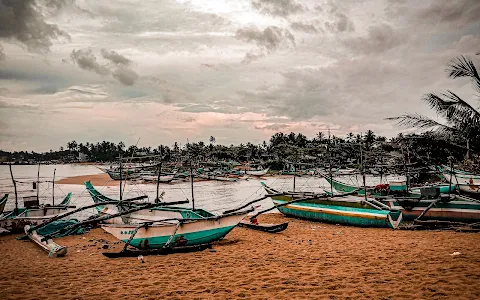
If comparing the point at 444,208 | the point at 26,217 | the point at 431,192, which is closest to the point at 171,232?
the point at 26,217

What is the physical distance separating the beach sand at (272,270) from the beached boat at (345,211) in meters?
1.44

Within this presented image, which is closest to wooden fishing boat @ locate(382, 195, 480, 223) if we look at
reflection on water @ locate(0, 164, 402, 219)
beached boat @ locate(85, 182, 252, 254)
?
reflection on water @ locate(0, 164, 402, 219)

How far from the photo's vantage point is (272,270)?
7801 mm

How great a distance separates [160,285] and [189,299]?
4.03 feet

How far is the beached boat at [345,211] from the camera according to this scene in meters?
13.3

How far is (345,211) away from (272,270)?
7.90 metres

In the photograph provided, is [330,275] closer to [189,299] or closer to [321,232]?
[189,299]

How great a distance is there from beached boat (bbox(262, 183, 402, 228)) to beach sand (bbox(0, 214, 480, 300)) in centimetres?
144

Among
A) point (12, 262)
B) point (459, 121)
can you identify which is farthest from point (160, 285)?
point (459, 121)

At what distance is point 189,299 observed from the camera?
6172mm

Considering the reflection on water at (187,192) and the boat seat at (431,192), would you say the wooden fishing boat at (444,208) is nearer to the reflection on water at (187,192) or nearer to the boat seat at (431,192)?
the boat seat at (431,192)

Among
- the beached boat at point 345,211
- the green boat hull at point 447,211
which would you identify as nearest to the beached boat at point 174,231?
the beached boat at point 345,211

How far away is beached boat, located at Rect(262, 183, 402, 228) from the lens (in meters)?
13.3

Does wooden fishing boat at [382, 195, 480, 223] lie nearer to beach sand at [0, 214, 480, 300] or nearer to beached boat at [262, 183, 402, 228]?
beached boat at [262, 183, 402, 228]
